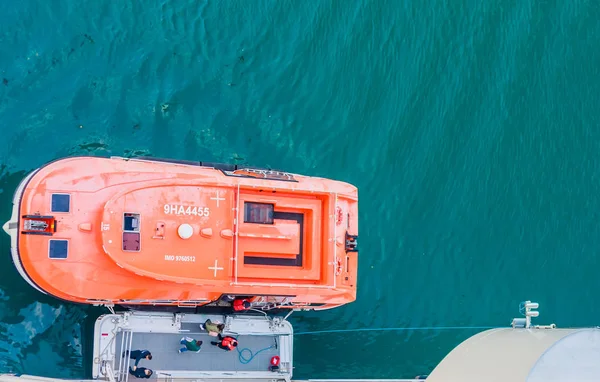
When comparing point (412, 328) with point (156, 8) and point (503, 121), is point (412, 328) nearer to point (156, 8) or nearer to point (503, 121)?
point (503, 121)

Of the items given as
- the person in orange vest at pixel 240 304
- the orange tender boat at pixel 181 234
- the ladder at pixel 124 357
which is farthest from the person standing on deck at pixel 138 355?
the person in orange vest at pixel 240 304

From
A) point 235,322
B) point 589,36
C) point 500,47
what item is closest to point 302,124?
point 235,322

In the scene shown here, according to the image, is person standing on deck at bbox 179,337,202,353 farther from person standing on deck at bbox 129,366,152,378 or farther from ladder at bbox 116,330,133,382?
ladder at bbox 116,330,133,382

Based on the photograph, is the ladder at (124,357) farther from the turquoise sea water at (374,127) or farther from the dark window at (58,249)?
the dark window at (58,249)

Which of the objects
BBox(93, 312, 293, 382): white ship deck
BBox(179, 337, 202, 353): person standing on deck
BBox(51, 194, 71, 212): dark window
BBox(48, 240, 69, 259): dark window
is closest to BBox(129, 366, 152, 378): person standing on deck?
BBox(93, 312, 293, 382): white ship deck

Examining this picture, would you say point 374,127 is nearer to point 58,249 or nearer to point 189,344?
point 189,344

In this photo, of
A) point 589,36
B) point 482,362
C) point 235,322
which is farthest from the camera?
point 589,36
